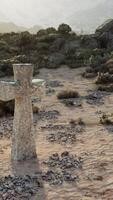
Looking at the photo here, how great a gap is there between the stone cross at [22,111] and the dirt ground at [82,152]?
0.37 meters

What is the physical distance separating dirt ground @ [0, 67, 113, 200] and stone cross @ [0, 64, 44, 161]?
0.37 m

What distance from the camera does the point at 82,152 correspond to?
12.4 metres

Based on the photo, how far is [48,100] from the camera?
67.9 feet

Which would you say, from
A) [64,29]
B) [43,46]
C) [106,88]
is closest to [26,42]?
[43,46]

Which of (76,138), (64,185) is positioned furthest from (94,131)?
(64,185)

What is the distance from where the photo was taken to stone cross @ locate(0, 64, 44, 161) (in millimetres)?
11688

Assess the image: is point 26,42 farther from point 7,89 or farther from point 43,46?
point 7,89

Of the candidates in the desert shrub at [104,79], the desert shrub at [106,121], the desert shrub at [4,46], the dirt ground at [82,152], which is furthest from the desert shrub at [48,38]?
the desert shrub at [106,121]

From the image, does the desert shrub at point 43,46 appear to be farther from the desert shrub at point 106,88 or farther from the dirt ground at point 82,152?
the dirt ground at point 82,152

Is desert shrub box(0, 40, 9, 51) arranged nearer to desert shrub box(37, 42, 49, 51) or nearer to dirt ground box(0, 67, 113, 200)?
desert shrub box(37, 42, 49, 51)

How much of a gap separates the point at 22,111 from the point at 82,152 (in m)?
2.06

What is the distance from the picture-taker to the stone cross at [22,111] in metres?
11.7

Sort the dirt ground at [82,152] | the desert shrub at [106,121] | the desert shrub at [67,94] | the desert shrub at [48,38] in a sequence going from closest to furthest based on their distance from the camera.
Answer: the dirt ground at [82,152], the desert shrub at [106,121], the desert shrub at [67,94], the desert shrub at [48,38]

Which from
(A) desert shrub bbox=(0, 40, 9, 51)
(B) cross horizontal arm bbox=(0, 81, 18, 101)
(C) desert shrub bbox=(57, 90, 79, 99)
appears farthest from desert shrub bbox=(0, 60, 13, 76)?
(B) cross horizontal arm bbox=(0, 81, 18, 101)
